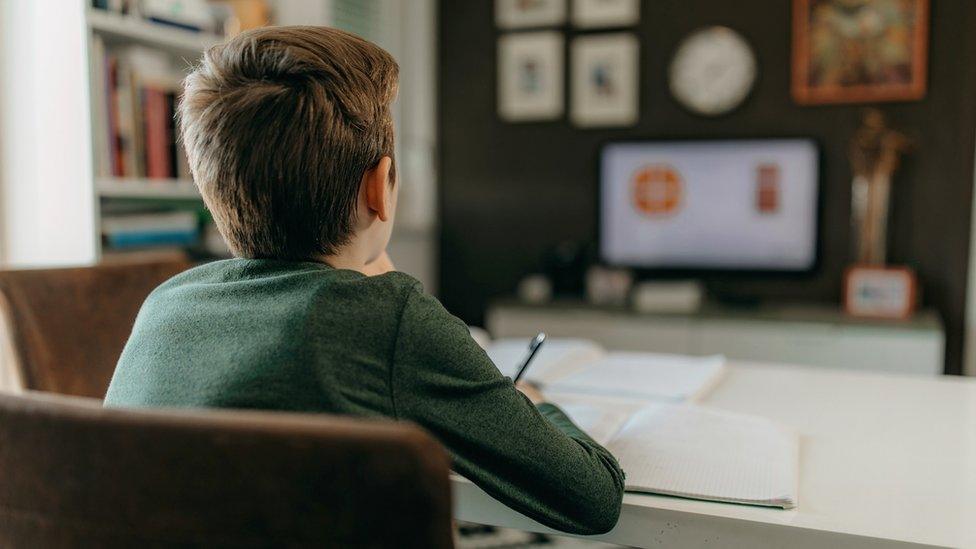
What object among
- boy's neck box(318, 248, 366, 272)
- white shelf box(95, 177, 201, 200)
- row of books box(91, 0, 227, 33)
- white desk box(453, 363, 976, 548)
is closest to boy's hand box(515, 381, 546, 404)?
white desk box(453, 363, 976, 548)

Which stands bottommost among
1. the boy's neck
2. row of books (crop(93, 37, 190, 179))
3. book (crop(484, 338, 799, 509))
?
book (crop(484, 338, 799, 509))

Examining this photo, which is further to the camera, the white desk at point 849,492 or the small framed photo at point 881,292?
the small framed photo at point 881,292

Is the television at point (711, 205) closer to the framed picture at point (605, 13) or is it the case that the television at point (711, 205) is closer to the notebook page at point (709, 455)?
the framed picture at point (605, 13)

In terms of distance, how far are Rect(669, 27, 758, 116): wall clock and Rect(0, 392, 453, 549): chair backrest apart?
136 inches

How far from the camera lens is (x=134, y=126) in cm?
219

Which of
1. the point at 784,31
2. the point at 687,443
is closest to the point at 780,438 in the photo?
the point at 687,443

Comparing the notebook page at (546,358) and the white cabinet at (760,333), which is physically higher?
the notebook page at (546,358)

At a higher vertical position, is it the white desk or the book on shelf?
the book on shelf

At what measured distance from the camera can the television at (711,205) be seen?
11.5 feet

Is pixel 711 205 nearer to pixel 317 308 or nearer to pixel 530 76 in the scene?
pixel 530 76

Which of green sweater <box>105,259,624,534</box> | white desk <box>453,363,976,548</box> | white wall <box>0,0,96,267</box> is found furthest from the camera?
white wall <box>0,0,96,267</box>

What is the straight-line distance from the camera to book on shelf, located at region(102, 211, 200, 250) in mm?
2172

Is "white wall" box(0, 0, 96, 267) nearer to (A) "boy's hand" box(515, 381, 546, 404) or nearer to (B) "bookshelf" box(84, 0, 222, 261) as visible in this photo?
(B) "bookshelf" box(84, 0, 222, 261)

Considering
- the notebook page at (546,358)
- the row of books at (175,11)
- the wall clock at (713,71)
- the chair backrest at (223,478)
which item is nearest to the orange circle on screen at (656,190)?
the wall clock at (713,71)
